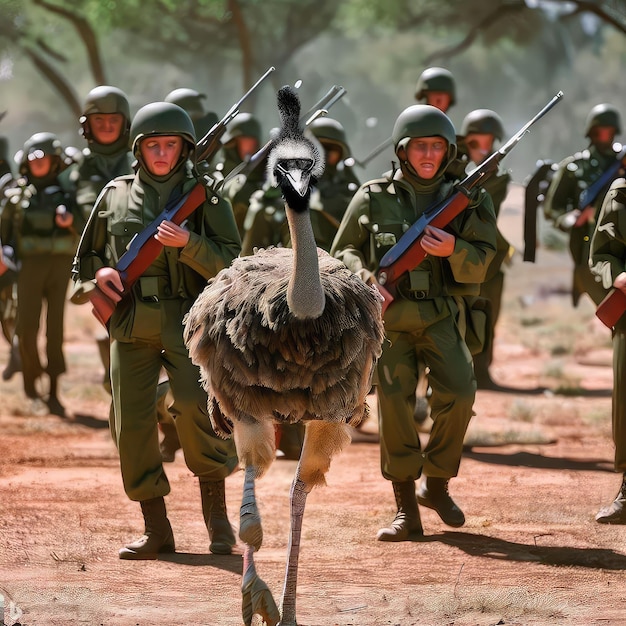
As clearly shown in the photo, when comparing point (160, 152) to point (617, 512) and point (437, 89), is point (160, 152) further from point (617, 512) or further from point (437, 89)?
point (437, 89)

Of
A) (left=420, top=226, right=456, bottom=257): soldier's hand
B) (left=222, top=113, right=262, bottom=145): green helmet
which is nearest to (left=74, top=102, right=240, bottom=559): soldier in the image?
(left=420, top=226, right=456, bottom=257): soldier's hand

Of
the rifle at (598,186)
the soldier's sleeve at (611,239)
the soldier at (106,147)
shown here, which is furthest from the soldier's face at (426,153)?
the rifle at (598,186)

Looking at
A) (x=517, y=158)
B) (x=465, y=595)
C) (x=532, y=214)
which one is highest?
(x=517, y=158)

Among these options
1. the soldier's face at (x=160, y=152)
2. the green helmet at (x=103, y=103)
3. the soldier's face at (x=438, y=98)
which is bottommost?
the soldier's face at (x=160, y=152)

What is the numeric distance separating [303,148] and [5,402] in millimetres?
8195

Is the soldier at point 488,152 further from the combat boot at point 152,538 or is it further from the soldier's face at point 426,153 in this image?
the combat boot at point 152,538

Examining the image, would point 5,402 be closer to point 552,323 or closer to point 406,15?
point 552,323

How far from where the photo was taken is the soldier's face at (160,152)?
690 cm

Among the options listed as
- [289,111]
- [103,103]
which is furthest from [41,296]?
[289,111]

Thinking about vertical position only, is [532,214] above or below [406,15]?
below

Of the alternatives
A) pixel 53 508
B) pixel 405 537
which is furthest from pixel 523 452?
pixel 53 508

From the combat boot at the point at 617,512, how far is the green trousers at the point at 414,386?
43.4 inches

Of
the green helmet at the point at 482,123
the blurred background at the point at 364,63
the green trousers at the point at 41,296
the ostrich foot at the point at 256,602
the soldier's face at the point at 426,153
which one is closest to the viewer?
the ostrich foot at the point at 256,602

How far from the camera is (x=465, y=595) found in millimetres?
6145
